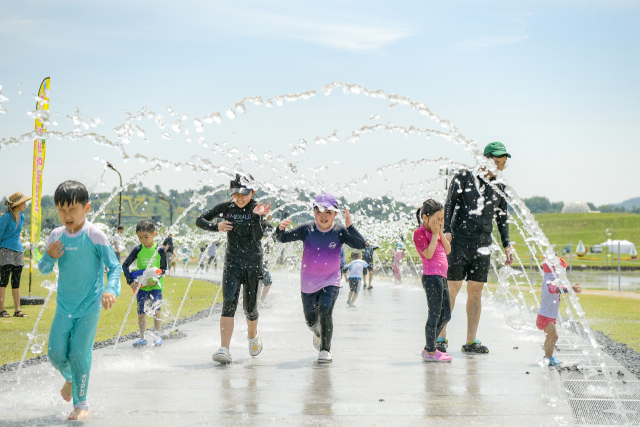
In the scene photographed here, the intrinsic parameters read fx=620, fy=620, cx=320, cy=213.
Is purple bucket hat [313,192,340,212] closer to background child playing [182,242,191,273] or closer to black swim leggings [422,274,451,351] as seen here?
black swim leggings [422,274,451,351]

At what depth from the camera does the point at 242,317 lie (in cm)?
991

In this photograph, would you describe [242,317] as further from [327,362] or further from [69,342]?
[69,342]

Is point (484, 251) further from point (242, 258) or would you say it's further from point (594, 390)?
point (242, 258)

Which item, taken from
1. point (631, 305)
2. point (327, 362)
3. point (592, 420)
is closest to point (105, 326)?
point (327, 362)

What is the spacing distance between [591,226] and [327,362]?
12579 centimetres

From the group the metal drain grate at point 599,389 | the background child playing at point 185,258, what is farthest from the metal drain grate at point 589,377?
the background child playing at point 185,258

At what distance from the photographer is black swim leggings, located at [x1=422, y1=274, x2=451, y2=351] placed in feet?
19.0

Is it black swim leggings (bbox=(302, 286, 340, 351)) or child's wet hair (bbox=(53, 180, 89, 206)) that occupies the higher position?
child's wet hair (bbox=(53, 180, 89, 206))

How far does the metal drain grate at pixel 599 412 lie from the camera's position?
367 cm

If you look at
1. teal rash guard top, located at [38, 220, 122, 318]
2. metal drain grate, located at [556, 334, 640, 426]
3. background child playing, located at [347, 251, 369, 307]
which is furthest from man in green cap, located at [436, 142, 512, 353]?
background child playing, located at [347, 251, 369, 307]

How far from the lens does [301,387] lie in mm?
4551

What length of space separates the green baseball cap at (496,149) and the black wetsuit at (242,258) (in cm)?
249

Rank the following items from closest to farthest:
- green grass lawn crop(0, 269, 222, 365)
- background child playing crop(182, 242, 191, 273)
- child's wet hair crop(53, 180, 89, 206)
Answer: child's wet hair crop(53, 180, 89, 206)
green grass lawn crop(0, 269, 222, 365)
background child playing crop(182, 242, 191, 273)

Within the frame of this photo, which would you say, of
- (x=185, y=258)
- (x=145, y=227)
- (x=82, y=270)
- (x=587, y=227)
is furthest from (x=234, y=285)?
(x=587, y=227)
